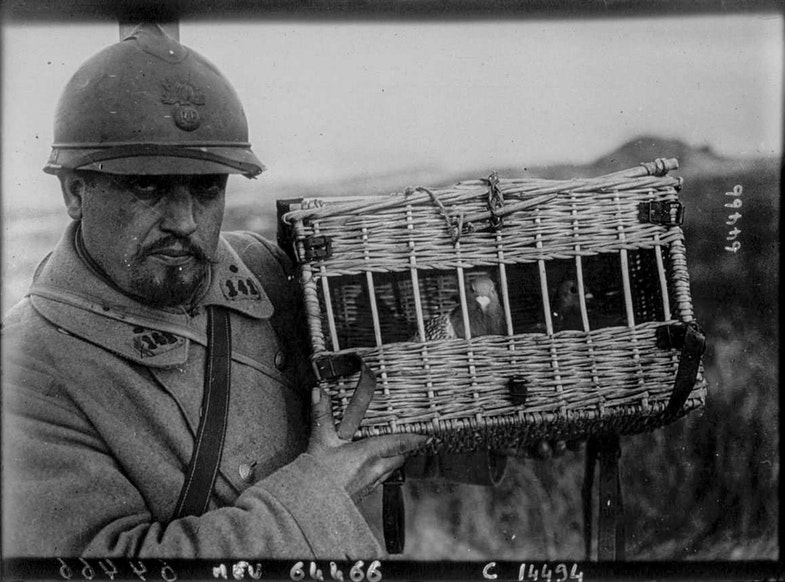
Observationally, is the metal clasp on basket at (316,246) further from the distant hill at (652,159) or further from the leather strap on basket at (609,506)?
the leather strap on basket at (609,506)

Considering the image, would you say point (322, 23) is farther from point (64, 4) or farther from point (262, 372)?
point (262, 372)

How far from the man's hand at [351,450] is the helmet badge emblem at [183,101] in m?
0.82

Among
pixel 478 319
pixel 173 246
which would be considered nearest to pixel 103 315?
pixel 173 246

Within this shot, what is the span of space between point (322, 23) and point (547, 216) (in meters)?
0.91

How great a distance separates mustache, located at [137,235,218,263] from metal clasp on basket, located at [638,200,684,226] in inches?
49.6

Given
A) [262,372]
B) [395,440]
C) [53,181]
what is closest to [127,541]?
[262,372]

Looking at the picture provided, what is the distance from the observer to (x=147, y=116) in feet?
7.01

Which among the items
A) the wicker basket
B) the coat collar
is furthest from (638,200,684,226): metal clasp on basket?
the coat collar

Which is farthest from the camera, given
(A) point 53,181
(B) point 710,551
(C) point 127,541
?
(B) point 710,551

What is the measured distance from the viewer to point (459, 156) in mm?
2469

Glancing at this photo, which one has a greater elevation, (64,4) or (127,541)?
(64,4)

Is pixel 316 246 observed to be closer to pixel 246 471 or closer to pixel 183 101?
pixel 183 101

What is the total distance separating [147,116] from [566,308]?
1.34 m

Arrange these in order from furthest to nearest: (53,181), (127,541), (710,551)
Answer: (710,551) → (53,181) → (127,541)
